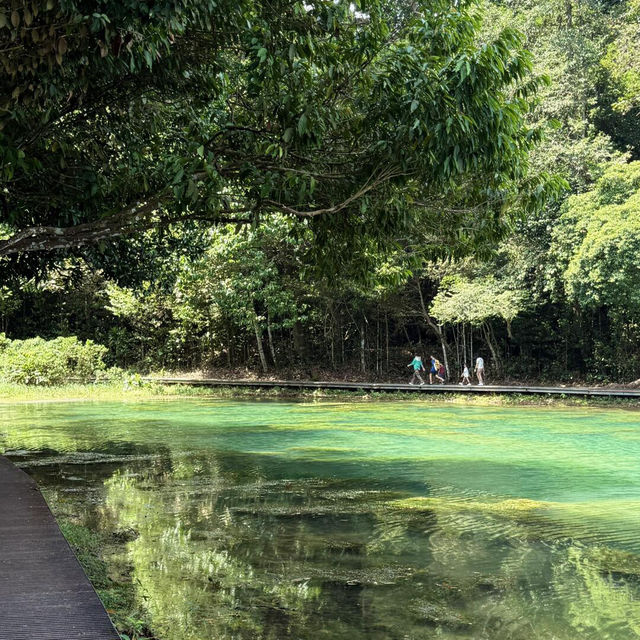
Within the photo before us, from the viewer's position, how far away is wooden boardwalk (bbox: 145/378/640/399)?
22.1 metres

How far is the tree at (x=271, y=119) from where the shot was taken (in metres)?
5.99

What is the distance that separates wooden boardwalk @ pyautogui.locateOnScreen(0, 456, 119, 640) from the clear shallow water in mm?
777

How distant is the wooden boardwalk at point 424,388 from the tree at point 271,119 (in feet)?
49.4

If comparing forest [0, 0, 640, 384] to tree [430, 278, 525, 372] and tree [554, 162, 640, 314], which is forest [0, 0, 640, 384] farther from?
tree [430, 278, 525, 372]

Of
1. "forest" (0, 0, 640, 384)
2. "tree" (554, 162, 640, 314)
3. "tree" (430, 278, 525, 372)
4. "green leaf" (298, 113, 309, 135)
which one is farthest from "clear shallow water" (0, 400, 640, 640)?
"tree" (430, 278, 525, 372)

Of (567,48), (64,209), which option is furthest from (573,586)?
(567,48)

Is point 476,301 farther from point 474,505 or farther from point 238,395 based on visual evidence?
point 474,505

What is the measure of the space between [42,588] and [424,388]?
2200cm

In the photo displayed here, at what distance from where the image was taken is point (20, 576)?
4.17m

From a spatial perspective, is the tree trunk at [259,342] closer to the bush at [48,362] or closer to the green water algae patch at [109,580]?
the bush at [48,362]

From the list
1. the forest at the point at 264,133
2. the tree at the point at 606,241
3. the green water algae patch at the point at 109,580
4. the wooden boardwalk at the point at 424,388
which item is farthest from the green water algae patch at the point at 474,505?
the wooden boardwalk at the point at 424,388

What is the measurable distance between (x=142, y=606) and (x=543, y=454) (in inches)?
356

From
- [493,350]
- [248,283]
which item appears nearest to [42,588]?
[248,283]

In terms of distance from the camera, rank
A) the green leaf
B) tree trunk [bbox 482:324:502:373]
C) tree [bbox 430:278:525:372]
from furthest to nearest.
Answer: tree trunk [bbox 482:324:502:373] < tree [bbox 430:278:525:372] < the green leaf
